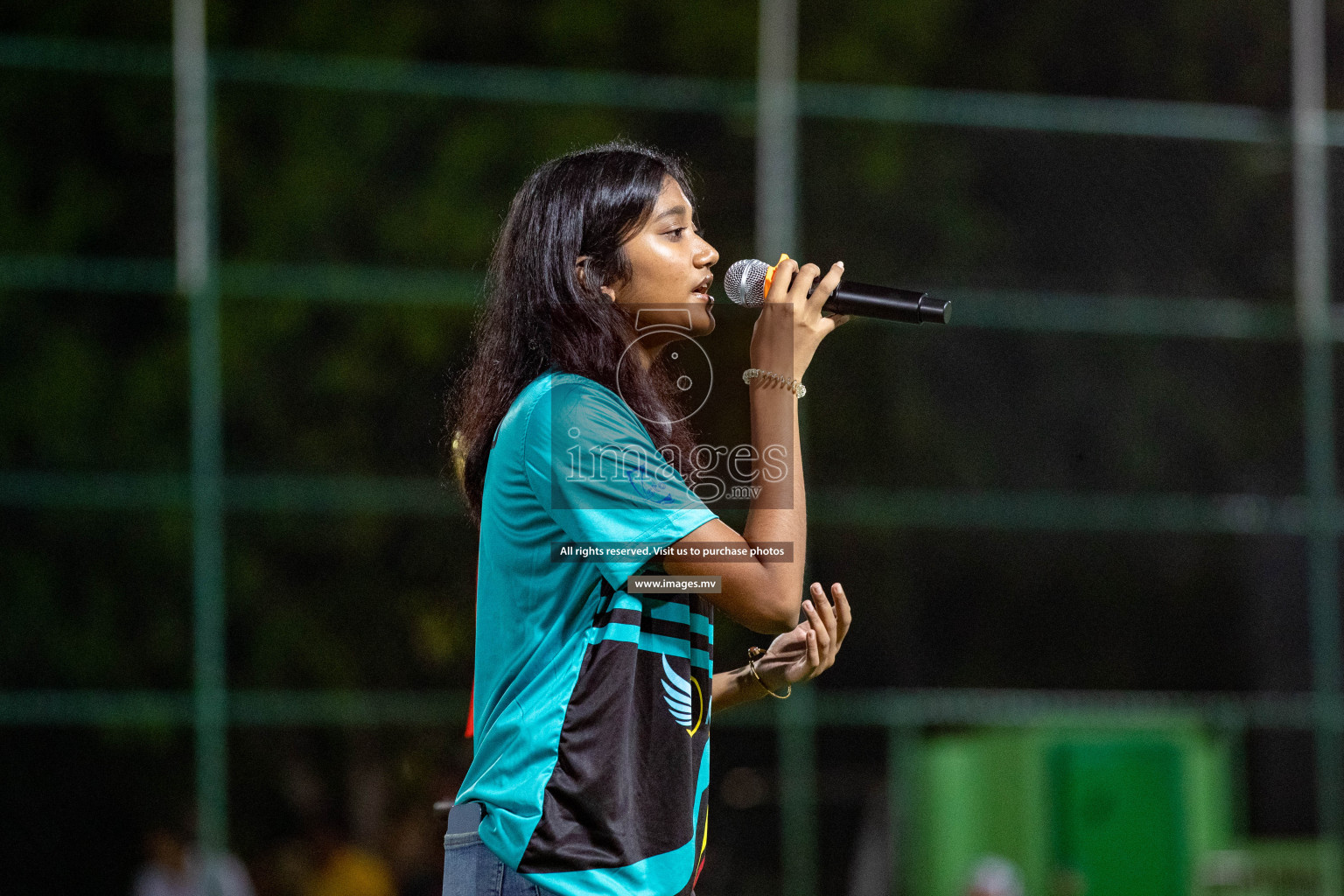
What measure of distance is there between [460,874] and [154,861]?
17.3 ft

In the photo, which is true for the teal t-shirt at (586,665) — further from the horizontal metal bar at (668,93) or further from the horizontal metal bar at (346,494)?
the horizontal metal bar at (668,93)

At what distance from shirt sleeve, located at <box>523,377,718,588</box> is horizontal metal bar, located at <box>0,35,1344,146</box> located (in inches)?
243

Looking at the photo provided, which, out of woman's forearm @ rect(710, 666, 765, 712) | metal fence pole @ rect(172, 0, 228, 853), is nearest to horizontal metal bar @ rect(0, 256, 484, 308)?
metal fence pole @ rect(172, 0, 228, 853)

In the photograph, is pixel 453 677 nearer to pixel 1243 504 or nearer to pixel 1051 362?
pixel 1051 362

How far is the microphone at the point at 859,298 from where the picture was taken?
2510 millimetres

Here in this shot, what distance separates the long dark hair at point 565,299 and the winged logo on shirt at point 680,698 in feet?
1.19

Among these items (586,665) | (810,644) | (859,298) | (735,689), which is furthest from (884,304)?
(586,665)

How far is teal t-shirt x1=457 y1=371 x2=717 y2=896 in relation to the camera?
7.21 feet

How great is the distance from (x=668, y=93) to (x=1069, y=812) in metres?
3.81

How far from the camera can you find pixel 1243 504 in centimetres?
852

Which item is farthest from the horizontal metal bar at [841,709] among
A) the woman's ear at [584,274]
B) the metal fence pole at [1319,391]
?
the woman's ear at [584,274]

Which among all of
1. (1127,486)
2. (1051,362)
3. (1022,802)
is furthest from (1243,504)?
(1022,802)

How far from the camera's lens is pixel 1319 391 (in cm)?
858

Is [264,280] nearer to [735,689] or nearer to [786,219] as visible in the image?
[786,219]
